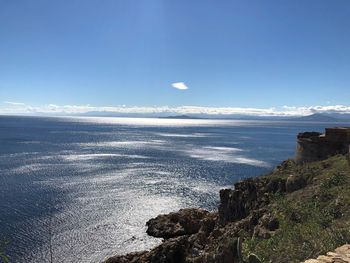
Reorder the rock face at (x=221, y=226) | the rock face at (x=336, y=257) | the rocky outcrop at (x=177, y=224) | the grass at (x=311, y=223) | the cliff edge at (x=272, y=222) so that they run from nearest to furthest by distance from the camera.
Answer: the rock face at (x=336, y=257), the grass at (x=311, y=223), the cliff edge at (x=272, y=222), the rock face at (x=221, y=226), the rocky outcrop at (x=177, y=224)

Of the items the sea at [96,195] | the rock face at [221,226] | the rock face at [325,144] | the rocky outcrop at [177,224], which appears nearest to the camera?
the rock face at [221,226]

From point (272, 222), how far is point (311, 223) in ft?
14.8

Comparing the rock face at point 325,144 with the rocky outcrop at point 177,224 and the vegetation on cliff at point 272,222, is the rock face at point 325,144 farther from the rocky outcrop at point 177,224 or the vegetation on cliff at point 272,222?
the rocky outcrop at point 177,224

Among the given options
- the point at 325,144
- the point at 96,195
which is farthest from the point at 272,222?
the point at 96,195

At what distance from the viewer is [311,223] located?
17.4 meters

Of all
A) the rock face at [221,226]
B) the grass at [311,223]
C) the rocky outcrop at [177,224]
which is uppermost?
the grass at [311,223]

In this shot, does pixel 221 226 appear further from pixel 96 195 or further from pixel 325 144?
pixel 96 195

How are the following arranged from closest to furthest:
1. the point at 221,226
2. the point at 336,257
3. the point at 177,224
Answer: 1. the point at 336,257
2. the point at 221,226
3. the point at 177,224

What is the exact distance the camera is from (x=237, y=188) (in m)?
40.8

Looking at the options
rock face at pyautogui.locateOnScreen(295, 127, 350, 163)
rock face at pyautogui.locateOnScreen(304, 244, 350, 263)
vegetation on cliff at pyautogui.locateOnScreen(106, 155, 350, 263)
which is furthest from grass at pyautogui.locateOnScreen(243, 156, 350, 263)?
rock face at pyautogui.locateOnScreen(295, 127, 350, 163)

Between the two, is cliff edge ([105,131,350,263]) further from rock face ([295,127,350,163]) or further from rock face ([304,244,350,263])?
rock face ([295,127,350,163])

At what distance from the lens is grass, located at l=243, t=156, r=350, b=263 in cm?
1353

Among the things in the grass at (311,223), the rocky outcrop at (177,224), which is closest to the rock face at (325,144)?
the grass at (311,223)

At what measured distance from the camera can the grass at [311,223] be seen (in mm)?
13531
